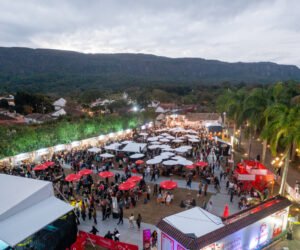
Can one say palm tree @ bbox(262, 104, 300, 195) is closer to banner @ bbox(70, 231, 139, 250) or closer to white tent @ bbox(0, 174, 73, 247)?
banner @ bbox(70, 231, 139, 250)

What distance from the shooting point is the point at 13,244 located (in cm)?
941

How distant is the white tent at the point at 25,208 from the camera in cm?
1002

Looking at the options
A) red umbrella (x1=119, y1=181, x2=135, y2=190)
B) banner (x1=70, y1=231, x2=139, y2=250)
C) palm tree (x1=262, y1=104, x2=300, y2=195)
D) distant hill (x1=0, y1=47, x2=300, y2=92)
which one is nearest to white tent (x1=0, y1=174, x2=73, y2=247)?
banner (x1=70, y1=231, x2=139, y2=250)

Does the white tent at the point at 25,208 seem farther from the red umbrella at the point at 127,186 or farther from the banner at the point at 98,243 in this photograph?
the red umbrella at the point at 127,186

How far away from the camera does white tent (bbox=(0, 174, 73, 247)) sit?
32.9 feet

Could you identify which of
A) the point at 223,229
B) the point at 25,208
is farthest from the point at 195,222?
the point at 25,208

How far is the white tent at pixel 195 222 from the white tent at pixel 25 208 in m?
5.32

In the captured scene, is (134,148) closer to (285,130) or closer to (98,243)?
(285,130)

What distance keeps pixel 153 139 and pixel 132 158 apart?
22.5ft

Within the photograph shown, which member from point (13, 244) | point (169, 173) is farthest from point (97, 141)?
point (13, 244)

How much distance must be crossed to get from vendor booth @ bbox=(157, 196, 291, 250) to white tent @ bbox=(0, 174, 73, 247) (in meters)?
5.13

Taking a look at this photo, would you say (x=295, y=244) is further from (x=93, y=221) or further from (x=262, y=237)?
(x=93, y=221)

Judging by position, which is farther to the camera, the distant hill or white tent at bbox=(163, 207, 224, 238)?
the distant hill

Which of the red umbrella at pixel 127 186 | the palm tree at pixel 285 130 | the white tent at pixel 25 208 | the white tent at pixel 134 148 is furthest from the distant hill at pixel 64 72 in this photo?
the palm tree at pixel 285 130
